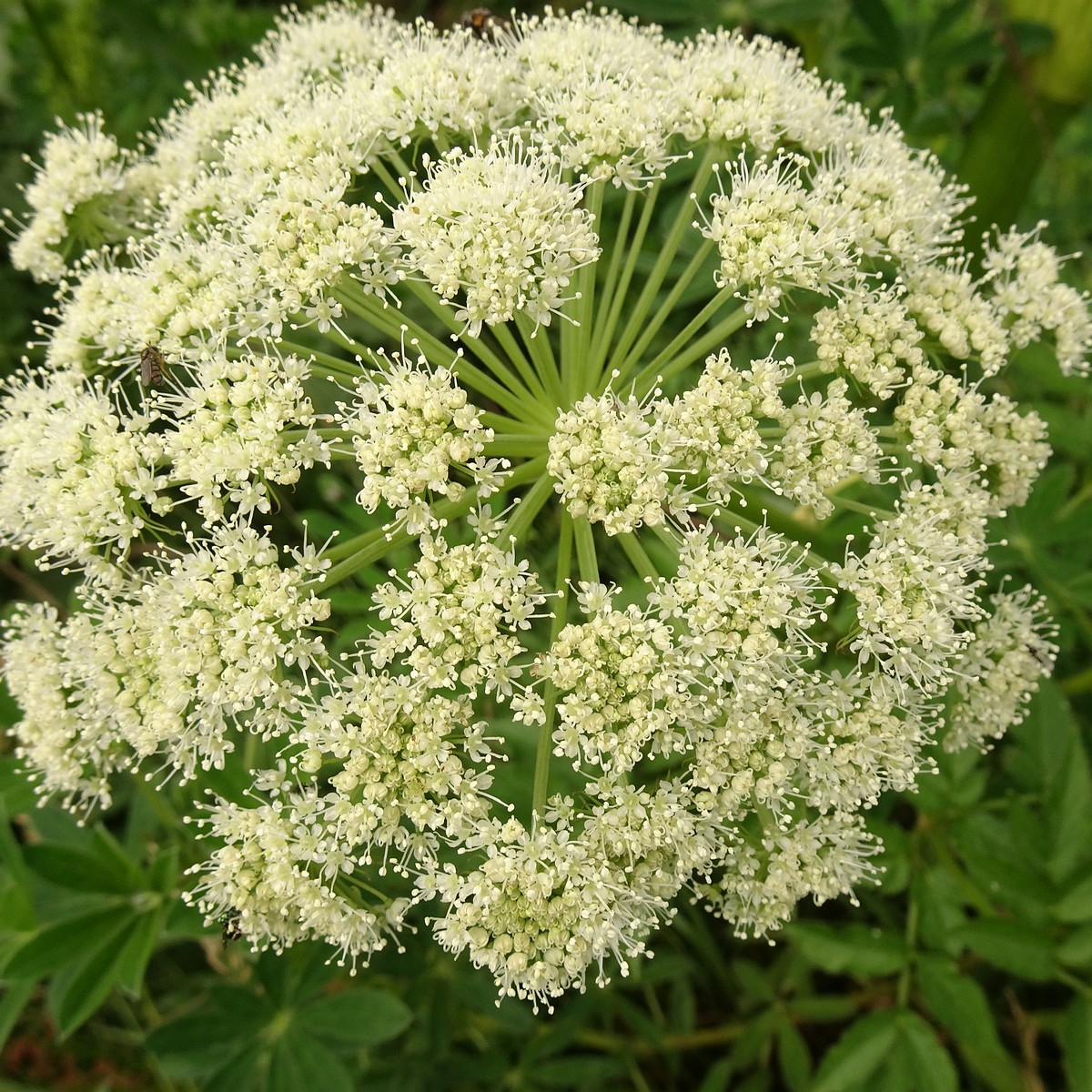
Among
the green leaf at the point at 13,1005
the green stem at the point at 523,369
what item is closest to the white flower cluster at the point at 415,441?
the green stem at the point at 523,369

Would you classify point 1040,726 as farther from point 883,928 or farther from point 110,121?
point 110,121

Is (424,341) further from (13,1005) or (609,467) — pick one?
(13,1005)

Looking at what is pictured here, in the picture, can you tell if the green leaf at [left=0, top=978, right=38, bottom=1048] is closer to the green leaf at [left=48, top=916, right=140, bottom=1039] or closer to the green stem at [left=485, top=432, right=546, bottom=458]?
the green leaf at [left=48, top=916, right=140, bottom=1039]

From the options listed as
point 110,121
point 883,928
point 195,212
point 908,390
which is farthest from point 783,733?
point 110,121

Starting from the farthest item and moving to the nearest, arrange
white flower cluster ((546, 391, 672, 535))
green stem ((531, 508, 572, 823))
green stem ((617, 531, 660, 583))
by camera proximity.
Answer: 1. green stem ((617, 531, 660, 583))
2. green stem ((531, 508, 572, 823))
3. white flower cluster ((546, 391, 672, 535))

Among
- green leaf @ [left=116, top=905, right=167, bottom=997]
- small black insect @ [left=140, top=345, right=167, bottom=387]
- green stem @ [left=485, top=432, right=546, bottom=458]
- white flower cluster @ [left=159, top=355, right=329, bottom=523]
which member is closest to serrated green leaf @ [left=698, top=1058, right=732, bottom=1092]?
green leaf @ [left=116, top=905, right=167, bottom=997]

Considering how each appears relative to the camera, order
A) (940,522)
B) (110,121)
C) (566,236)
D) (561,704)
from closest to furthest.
→ (561,704) < (566,236) < (940,522) < (110,121)

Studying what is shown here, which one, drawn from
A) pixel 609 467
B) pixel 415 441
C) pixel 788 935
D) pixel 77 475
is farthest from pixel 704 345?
pixel 788 935
